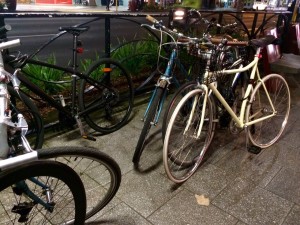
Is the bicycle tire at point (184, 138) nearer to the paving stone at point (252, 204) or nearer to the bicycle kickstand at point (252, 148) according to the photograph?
the paving stone at point (252, 204)

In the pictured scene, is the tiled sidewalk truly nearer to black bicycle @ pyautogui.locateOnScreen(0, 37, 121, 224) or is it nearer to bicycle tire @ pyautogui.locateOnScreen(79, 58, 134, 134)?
bicycle tire @ pyautogui.locateOnScreen(79, 58, 134, 134)

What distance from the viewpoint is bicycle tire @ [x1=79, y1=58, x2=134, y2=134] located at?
353 cm

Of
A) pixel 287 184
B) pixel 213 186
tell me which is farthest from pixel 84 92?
pixel 287 184

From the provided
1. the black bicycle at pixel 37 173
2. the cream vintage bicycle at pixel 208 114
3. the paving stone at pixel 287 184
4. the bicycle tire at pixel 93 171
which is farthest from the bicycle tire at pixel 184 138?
the paving stone at pixel 287 184

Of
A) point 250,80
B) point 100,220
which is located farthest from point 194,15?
point 100,220

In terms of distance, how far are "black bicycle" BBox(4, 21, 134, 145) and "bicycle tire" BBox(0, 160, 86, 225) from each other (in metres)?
0.95

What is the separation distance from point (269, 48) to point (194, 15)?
303cm

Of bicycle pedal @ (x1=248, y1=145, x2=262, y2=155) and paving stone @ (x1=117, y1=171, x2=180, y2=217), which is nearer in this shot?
paving stone @ (x1=117, y1=171, x2=180, y2=217)

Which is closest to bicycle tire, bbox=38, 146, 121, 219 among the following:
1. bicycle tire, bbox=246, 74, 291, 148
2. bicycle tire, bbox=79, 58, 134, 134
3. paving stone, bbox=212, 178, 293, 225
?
bicycle tire, bbox=79, 58, 134, 134

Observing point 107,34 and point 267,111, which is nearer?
point 267,111

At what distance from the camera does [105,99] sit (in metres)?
3.74

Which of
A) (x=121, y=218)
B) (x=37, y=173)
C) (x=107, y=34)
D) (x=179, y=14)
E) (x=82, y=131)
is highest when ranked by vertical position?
(x=179, y=14)

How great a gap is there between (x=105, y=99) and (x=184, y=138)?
1320 mm

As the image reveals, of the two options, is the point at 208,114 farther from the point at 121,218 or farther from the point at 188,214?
the point at 121,218
